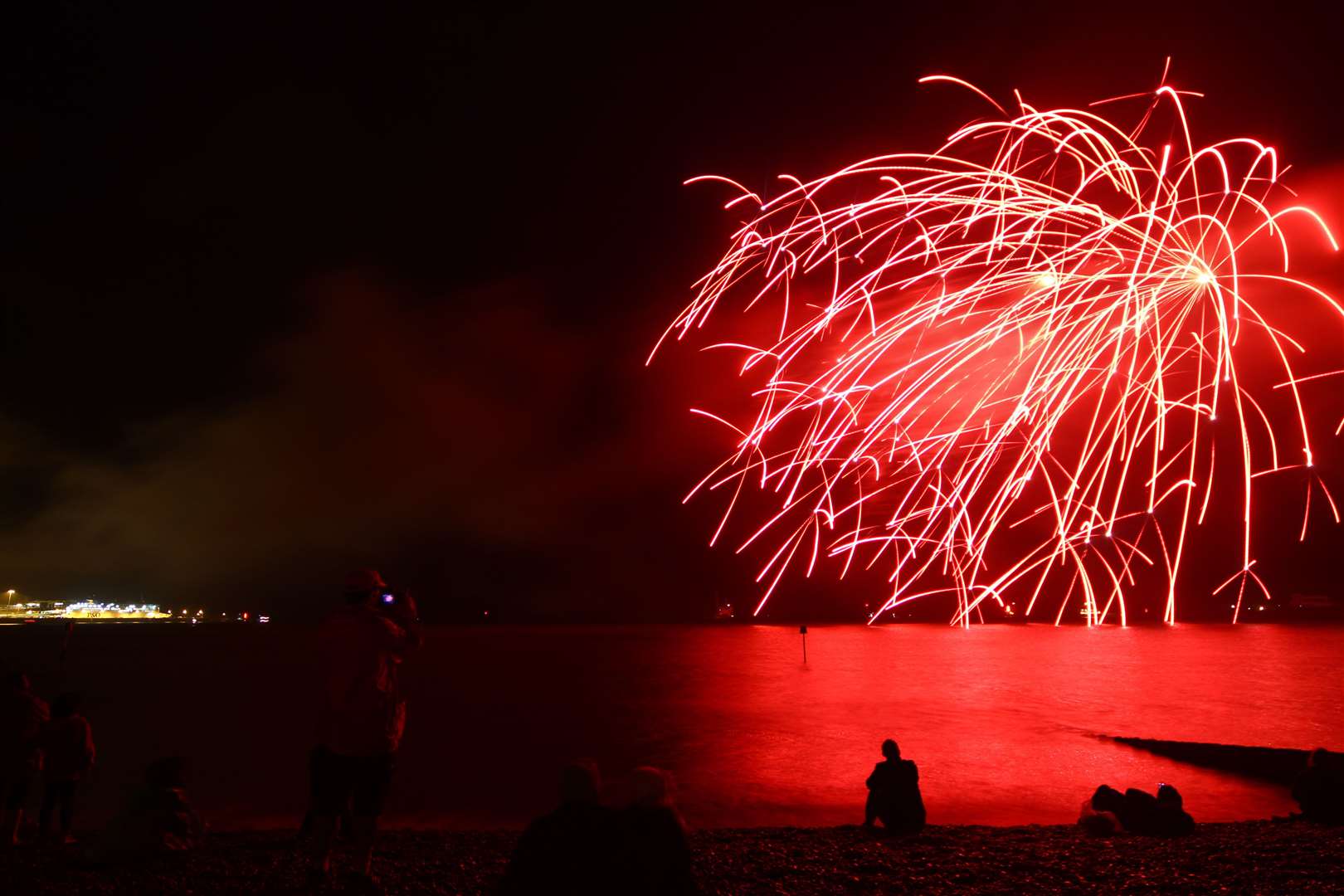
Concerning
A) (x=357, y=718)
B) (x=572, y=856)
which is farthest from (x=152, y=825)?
(x=572, y=856)

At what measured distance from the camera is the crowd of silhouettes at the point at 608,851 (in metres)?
3.38

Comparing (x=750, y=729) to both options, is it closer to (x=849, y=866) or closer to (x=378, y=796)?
(x=849, y=866)

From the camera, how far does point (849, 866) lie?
258 inches

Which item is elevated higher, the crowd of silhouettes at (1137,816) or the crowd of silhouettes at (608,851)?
the crowd of silhouettes at (608,851)

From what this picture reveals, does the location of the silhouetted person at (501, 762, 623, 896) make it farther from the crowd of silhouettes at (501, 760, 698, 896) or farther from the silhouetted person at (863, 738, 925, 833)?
the silhouetted person at (863, 738, 925, 833)

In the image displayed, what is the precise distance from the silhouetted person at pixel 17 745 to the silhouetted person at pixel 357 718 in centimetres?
399

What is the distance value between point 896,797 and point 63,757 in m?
7.18

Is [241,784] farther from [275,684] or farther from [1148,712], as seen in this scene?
[275,684]

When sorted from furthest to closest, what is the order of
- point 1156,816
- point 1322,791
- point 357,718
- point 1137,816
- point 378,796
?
point 1322,791
point 1137,816
point 1156,816
point 378,796
point 357,718

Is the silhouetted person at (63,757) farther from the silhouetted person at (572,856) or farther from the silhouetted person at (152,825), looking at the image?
the silhouetted person at (572,856)

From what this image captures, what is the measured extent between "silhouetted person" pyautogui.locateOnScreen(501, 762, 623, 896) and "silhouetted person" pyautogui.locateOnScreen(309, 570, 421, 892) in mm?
2021

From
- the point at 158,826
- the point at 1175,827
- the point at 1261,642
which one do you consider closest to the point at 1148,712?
the point at 1175,827

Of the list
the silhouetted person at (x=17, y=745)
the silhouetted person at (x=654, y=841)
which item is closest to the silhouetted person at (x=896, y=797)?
the silhouetted person at (x=654, y=841)

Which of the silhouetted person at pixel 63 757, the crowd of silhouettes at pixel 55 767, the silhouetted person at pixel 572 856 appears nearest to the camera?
the silhouetted person at pixel 572 856
